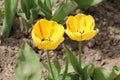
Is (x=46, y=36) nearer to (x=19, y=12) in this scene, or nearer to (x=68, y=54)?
(x=68, y=54)

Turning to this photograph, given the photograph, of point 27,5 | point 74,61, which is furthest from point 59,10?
point 74,61

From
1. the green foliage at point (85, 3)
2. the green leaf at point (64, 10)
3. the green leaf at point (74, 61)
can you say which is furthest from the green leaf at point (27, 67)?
the green foliage at point (85, 3)

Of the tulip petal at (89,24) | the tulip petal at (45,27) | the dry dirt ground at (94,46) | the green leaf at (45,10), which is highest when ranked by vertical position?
the tulip petal at (45,27)

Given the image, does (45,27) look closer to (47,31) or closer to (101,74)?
(47,31)

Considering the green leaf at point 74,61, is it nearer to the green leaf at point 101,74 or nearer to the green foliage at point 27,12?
the green leaf at point 101,74

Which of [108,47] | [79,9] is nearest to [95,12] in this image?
[79,9]

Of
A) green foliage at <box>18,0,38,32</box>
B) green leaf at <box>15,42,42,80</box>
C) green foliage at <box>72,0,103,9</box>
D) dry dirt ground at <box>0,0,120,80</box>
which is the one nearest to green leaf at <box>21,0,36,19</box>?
green foliage at <box>18,0,38,32</box>
